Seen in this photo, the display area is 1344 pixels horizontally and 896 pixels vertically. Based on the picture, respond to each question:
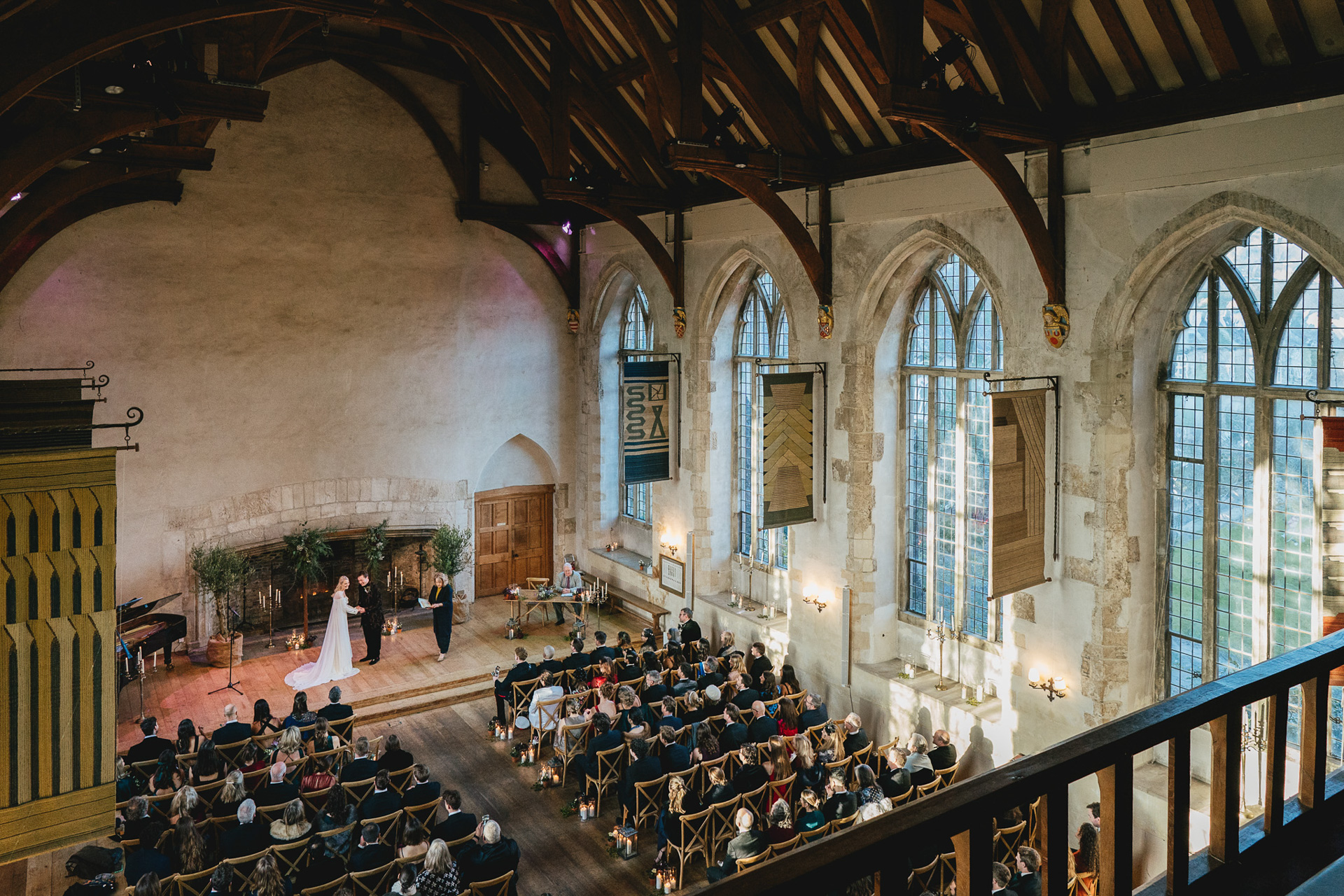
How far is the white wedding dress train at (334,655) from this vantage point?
14.2m

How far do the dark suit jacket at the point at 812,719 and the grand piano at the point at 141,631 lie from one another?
8.80m

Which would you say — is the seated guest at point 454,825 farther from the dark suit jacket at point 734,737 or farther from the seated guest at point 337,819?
the dark suit jacket at point 734,737

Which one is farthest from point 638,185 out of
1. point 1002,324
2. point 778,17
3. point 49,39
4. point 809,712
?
point 49,39

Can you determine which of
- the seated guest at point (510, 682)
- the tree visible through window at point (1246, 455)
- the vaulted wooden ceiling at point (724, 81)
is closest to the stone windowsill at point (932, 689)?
the tree visible through window at point (1246, 455)

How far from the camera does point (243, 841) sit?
26.6ft

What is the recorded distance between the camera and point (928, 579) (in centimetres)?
1216

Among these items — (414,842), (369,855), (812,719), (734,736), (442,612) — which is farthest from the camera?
(442,612)

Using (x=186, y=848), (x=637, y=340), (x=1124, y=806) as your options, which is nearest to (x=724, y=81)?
(x=637, y=340)

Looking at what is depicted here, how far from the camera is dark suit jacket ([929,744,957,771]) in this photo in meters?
9.84

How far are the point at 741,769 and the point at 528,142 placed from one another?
12.2 metres

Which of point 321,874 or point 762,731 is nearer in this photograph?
point 321,874

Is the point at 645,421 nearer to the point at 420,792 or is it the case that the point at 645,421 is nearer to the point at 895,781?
the point at 420,792

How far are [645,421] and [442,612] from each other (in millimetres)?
4428

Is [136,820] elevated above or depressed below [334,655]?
below
